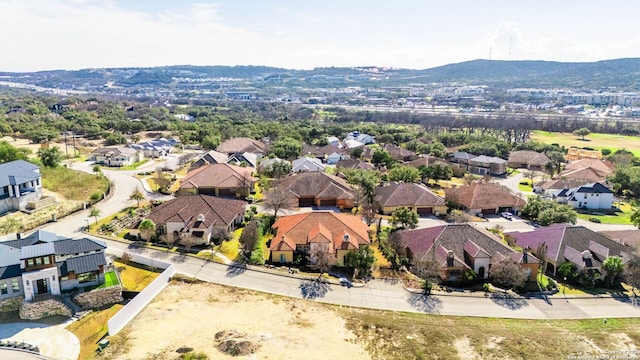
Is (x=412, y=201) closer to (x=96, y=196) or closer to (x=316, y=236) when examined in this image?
(x=316, y=236)

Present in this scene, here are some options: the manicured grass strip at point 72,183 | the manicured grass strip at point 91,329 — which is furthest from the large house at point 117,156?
the manicured grass strip at point 91,329

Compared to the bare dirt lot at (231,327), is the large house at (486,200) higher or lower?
higher

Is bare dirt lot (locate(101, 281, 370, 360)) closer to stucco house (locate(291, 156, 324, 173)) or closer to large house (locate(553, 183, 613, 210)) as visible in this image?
stucco house (locate(291, 156, 324, 173))

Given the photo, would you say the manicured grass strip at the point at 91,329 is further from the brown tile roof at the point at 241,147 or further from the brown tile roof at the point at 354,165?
the brown tile roof at the point at 241,147

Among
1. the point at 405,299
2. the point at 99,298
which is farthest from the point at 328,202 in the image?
the point at 99,298

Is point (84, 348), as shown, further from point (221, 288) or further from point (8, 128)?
point (8, 128)

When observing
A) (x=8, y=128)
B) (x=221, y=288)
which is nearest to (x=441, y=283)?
(x=221, y=288)
